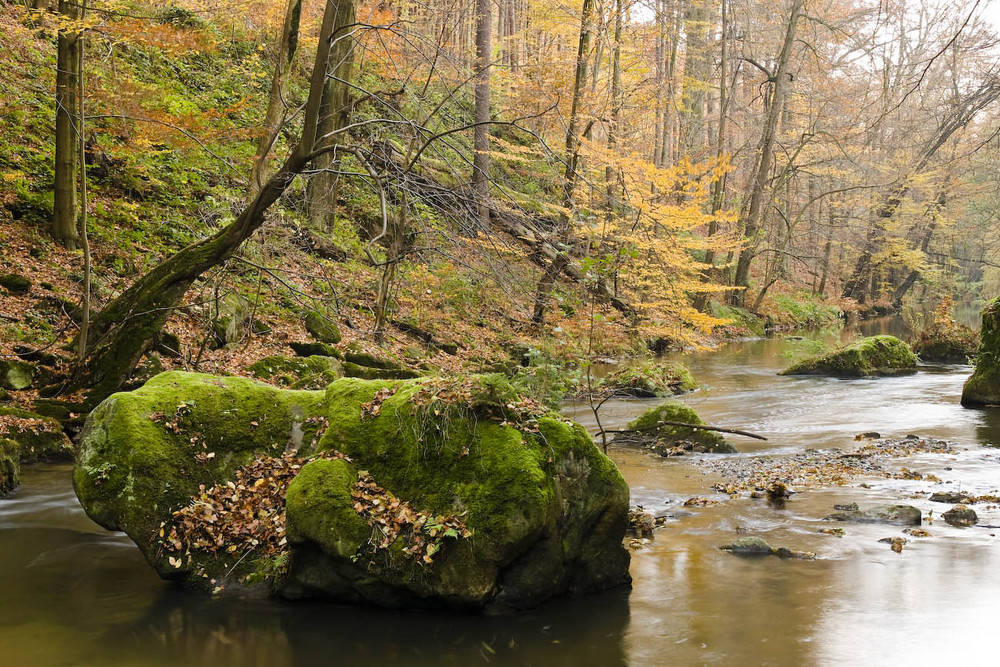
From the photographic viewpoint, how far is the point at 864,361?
16281mm

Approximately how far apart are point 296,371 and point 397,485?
5.74 meters

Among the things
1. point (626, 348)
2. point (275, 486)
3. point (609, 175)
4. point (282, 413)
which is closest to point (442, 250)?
point (282, 413)

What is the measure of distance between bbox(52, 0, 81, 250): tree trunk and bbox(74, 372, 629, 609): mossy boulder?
6745mm

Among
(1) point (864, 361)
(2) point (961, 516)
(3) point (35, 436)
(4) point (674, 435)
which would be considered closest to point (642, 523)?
(2) point (961, 516)

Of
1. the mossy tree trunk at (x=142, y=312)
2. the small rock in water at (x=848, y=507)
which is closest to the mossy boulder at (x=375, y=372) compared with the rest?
the mossy tree trunk at (x=142, y=312)

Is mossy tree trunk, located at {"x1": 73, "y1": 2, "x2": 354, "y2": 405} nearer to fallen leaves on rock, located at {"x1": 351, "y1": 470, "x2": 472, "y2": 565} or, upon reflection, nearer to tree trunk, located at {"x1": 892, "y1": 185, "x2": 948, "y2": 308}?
fallen leaves on rock, located at {"x1": 351, "y1": 470, "x2": 472, "y2": 565}

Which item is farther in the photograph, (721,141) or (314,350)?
(721,141)

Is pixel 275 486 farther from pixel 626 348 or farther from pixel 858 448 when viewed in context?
pixel 626 348

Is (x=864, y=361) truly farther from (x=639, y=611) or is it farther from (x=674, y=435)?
(x=639, y=611)

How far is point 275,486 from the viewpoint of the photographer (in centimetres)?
550

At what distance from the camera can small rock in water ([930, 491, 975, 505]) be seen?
6986 mm

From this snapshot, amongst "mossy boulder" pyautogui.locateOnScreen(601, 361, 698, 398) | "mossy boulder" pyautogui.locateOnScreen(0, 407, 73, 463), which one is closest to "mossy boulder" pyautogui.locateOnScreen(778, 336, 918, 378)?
"mossy boulder" pyautogui.locateOnScreen(601, 361, 698, 398)

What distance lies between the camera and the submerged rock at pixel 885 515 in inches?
253

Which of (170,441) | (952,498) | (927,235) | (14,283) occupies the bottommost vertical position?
(952,498)
